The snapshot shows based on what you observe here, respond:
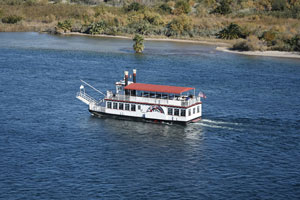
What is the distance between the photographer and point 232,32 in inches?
7210

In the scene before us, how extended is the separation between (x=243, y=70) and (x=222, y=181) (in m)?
72.3

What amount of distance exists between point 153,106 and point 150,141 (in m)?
9.37

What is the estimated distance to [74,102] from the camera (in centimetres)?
8969

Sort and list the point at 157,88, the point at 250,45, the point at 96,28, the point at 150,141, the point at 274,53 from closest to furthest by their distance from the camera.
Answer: the point at 150,141
the point at 157,88
the point at 274,53
the point at 250,45
the point at 96,28

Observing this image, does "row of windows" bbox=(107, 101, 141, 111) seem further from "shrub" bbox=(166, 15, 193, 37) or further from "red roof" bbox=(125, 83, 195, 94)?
"shrub" bbox=(166, 15, 193, 37)

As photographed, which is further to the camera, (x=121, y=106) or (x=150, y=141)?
(x=121, y=106)

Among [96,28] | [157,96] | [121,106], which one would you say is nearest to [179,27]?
[96,28]

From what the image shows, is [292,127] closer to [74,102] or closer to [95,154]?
[95,154]

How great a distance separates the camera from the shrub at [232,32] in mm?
182375

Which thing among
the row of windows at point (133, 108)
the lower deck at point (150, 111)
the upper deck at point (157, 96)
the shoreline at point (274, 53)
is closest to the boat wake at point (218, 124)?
the lower deck at point (150, 111)

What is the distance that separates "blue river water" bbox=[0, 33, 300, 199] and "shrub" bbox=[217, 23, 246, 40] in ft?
201

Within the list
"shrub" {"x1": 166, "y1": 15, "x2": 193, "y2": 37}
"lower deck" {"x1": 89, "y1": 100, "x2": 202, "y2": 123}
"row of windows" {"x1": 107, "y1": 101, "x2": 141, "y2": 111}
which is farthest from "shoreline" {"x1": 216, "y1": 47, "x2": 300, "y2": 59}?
"row of windows" {"x1": 107, "y1": 101, "x2": 141, "y2": 111}

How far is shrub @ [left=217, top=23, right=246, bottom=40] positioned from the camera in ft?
598

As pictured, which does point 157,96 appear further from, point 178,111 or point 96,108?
point 96,108
